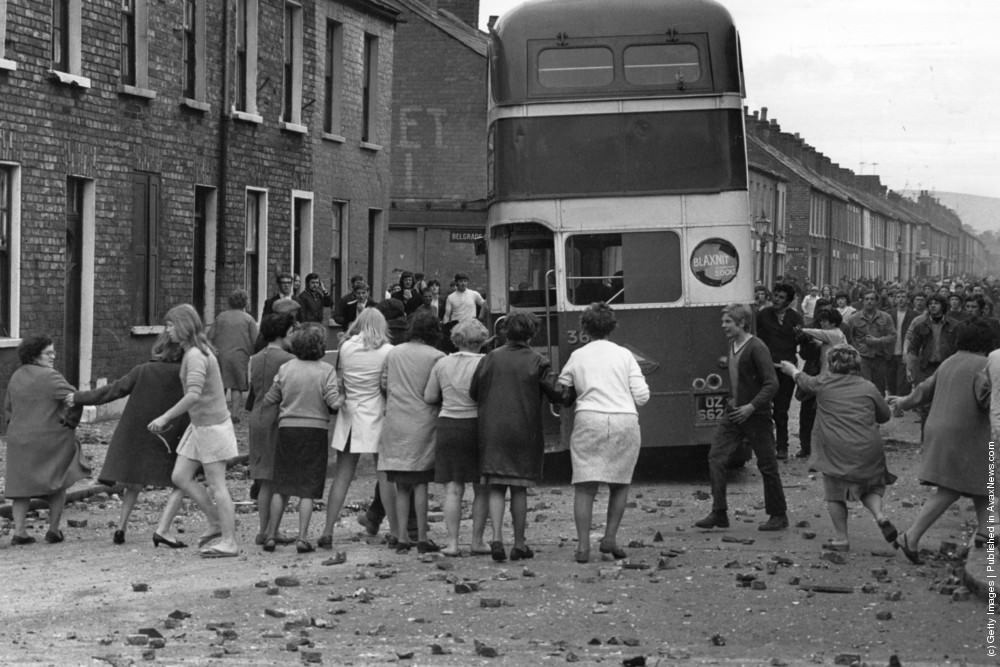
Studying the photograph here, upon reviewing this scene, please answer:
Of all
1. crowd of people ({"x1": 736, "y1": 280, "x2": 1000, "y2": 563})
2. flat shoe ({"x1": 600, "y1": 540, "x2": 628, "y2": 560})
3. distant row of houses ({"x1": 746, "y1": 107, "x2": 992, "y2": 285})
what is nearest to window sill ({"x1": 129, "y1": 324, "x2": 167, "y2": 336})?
crowd of people ({"x1": 736, "y1": 280, "x2": 1000, "y2": 563})

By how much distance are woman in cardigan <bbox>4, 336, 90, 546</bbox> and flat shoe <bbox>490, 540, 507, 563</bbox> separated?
3.31m

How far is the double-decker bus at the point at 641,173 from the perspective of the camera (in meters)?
16.7

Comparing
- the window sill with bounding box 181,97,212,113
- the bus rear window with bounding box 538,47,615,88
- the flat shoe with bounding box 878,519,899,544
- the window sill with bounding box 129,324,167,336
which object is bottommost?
the flat shoe with bounding box 878,519,899,544

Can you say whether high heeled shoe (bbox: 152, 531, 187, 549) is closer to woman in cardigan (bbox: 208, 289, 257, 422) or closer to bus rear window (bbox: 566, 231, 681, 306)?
bus rear window (bbox: 566, 231, 681, 306)

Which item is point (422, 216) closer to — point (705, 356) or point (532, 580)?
point (705, 356)

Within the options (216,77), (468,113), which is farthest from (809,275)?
(216,77)

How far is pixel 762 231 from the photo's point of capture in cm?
5138

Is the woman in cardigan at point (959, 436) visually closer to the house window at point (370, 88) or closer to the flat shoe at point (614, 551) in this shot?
the flat shoe at point (614, 551)

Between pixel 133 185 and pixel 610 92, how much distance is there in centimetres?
1012

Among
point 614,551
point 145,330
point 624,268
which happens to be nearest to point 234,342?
point 145,330

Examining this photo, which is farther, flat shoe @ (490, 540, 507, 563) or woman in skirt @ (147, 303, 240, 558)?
woman in skirt @ (147, 303, 240, 558)

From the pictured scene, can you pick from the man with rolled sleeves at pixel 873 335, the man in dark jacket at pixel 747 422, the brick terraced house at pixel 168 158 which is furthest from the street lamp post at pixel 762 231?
the man in dark jacket at pixel 747 422

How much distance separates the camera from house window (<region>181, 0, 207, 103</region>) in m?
26.9

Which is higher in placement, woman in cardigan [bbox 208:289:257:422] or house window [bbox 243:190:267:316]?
house window [bbox 243:190:267:316]
